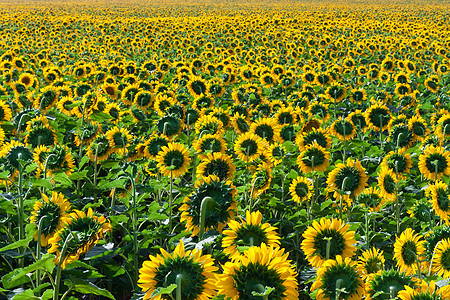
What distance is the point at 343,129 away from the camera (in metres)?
4.73

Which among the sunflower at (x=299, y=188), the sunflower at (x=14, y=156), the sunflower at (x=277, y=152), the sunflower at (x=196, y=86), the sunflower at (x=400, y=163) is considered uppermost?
the sunflower at (x=14, y=156)

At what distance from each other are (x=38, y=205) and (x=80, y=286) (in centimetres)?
63

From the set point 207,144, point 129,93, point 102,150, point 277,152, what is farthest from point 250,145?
point 129,93

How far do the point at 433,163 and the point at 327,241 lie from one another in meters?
1.83

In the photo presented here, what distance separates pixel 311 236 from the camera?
78.8 inches

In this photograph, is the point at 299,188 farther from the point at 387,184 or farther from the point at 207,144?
the point at 207,144

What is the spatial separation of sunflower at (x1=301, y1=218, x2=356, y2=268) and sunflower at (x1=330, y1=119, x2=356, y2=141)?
283cm

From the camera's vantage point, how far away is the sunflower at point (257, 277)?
1.39 meters

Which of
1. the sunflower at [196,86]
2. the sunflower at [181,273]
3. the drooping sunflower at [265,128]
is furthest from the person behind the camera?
the sunflower at [196,86]

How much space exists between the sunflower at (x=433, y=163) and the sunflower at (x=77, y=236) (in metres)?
2.67

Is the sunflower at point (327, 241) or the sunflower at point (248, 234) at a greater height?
the sunflower at point (248, 234)

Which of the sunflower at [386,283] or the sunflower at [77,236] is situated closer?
the sunflower at [386,283]

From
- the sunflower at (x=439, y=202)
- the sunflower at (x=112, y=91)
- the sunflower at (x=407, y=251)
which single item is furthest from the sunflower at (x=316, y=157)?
the sunflower at (x=112, y=91)

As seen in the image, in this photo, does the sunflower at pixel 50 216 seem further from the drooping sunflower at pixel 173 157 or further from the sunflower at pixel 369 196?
the sunflower at pixel 369 196
